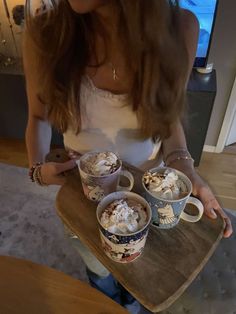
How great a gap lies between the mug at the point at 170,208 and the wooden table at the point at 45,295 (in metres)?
0.19

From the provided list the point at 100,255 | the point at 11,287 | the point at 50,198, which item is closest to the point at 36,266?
the point at 11,287

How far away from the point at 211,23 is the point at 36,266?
3.95 feet

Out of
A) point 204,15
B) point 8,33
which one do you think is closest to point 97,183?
point 204,15

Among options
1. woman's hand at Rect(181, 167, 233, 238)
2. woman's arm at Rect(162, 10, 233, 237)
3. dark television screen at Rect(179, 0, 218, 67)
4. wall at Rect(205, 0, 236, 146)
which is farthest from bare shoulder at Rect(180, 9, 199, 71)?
wall at Rect(205, 0, 236, 146)

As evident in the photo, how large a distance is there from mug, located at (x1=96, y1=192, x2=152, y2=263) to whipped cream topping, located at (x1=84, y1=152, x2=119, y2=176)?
0.06 meters

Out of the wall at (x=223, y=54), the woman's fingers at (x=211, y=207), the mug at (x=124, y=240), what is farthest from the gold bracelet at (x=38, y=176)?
the wall at (x=223, y=54)

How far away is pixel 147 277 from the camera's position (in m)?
0.47

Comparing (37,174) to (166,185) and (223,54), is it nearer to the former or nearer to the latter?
(166,185)

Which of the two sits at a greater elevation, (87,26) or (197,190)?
(87,26)

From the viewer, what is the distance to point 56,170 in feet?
2.11

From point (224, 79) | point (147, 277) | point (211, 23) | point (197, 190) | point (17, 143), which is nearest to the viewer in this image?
point (147, 277)

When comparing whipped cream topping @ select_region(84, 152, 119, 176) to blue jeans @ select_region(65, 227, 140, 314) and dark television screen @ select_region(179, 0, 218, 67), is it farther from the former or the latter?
dark television screen @ select_region(179, 0, 218, 67)

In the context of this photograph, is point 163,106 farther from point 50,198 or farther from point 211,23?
point 50,198

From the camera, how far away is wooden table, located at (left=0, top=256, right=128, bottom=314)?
22.0 inches
